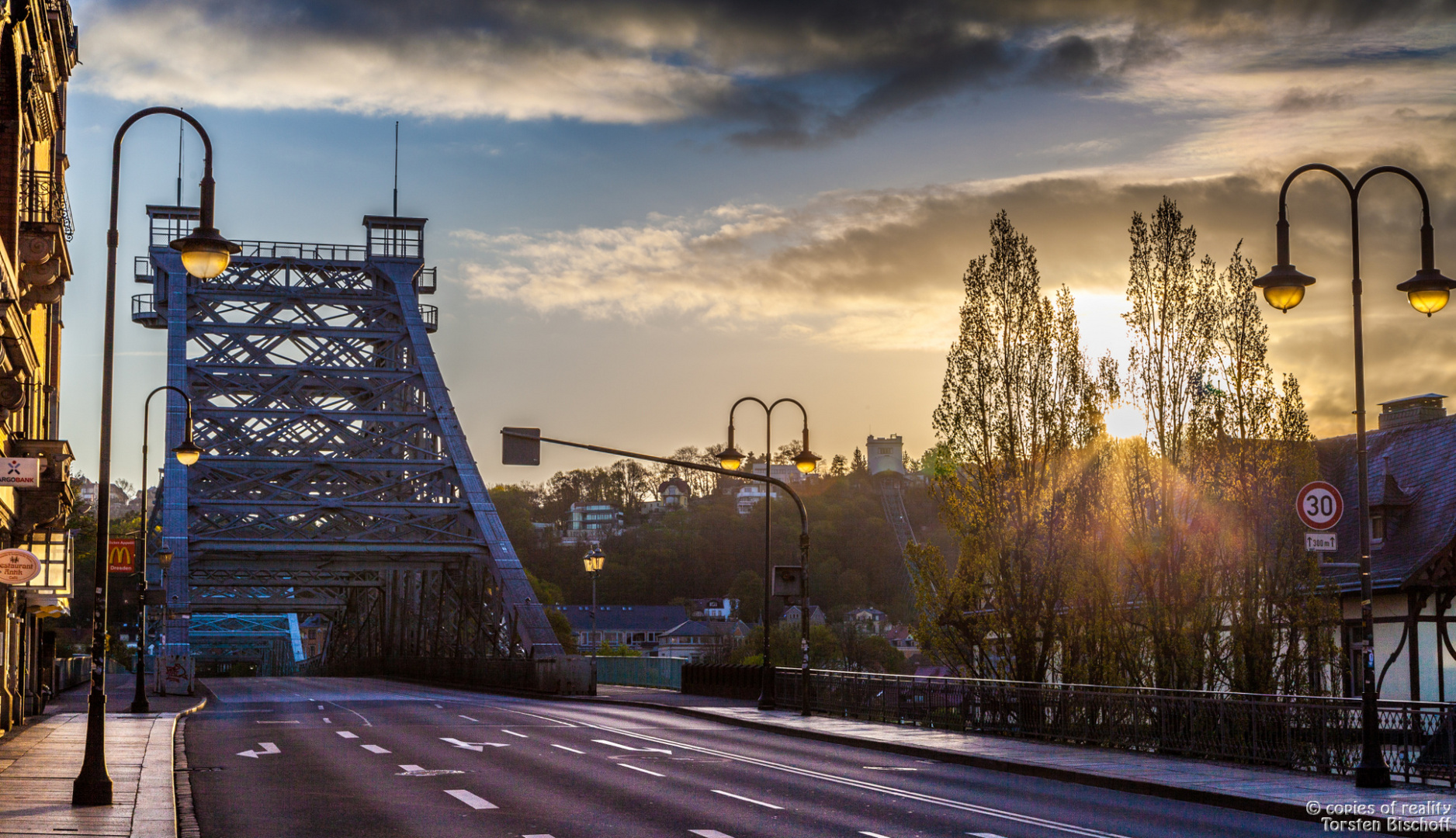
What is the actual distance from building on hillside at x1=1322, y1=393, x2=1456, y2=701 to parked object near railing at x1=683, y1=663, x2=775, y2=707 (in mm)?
13991

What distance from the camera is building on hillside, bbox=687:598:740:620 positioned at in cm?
16805

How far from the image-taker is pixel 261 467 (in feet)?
230

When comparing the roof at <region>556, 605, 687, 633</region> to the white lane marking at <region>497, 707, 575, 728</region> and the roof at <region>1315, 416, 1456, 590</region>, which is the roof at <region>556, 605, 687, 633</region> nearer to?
the white lane marking at <region>497, 707, 575, 728</region>

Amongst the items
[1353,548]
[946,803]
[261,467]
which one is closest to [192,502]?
[261,467]

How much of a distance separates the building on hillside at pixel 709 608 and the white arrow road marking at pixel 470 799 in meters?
147

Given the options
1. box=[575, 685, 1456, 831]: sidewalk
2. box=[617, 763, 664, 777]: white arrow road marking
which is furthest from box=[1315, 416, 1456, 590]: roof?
box=[617, 763, 664, 777]: white arrow road marking

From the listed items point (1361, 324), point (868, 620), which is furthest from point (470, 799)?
point (868, 620)

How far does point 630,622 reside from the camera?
161500mm

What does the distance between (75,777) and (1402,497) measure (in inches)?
1142

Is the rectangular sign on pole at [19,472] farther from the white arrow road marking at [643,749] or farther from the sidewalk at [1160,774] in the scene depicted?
the sidewalk at [1160,774]

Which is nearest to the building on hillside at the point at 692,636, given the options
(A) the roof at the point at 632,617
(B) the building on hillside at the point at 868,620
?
(A) the roof at the point at 632,617

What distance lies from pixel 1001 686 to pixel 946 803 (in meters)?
10.6

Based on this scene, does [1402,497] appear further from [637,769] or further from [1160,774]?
[637,769]

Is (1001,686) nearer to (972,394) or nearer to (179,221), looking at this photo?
(972,394)
